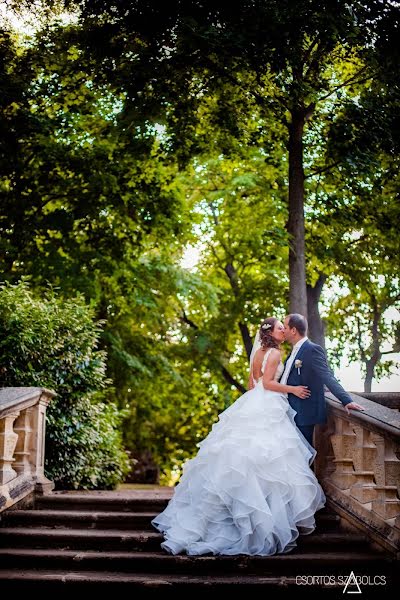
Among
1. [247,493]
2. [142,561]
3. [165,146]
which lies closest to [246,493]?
[247,493]

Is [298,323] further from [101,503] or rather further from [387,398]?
[101,503]

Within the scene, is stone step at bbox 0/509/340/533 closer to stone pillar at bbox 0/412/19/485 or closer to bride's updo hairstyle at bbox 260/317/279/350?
stone pillar at bbox 0/412/19/485

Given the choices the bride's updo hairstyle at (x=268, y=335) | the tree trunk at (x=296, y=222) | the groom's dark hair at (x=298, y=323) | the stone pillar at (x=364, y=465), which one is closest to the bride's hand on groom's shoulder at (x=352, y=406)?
the stone pillar at (x=364, y=465)

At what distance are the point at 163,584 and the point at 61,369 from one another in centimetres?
486

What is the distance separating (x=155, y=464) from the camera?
26312mm

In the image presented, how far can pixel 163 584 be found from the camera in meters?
5.55

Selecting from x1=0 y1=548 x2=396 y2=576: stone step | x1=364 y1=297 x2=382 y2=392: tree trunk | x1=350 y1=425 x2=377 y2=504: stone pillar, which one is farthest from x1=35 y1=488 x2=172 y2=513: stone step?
x1=364 y1=297 x2=382 y2=392: tree trunk

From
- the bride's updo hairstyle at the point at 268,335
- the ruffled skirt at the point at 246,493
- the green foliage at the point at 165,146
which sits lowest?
the ruffled skirt at the point at 246,493

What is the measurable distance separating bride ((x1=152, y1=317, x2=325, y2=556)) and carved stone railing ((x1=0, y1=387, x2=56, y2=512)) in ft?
5.43

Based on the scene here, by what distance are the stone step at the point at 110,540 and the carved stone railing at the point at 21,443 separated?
1.80 feet

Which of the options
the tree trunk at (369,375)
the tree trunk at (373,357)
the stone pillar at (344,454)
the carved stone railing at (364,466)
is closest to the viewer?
the carved stone railing at (364,466)

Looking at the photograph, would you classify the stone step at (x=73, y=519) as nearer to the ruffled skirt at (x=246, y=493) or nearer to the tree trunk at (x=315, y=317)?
the ruffled skirt at (x=246, y=493)

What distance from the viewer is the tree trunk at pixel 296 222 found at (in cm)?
1167

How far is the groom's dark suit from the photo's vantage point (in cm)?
732
